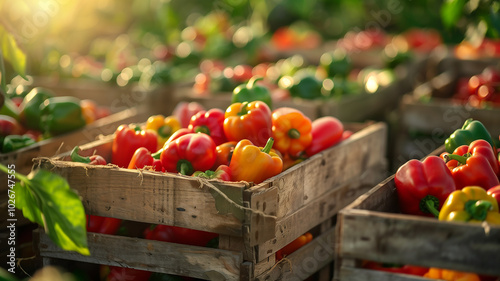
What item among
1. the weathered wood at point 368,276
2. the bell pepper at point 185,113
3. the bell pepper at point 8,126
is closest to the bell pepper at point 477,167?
the weathered wood at point 368,276

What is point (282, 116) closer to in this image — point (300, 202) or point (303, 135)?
point (303, 135)

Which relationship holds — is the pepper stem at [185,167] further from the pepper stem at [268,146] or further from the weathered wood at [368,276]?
the weathered wood at [368,276]

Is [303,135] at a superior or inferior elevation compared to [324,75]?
inferior

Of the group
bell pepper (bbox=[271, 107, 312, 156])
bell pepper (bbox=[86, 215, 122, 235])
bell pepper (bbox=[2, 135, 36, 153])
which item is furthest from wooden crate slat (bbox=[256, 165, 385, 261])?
bell pepper (bbox=[2, 135, 36, 153])

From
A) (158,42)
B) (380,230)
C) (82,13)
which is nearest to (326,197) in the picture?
(380,230)

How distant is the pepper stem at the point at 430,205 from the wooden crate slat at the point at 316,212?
59cm

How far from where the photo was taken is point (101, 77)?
5.52m

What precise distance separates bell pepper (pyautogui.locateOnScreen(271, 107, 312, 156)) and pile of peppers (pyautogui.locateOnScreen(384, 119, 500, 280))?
66cm

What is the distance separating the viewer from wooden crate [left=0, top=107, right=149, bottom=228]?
3.18 meters

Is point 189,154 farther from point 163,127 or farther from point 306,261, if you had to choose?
point 306,261

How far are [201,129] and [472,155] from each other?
1.33 meters

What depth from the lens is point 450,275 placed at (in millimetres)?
2285

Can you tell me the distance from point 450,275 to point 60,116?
258cm

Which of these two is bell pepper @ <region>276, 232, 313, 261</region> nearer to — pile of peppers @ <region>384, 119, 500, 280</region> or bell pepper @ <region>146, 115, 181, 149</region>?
pile of peppers @ <region>384, 119, 500, 280</region>
